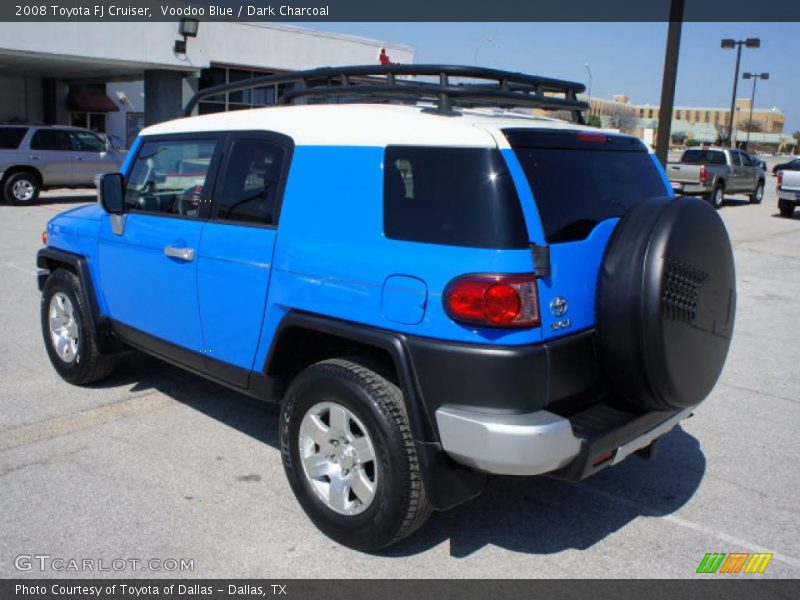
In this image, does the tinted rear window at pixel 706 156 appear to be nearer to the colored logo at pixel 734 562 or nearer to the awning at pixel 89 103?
the colored logo at pixel 734 562

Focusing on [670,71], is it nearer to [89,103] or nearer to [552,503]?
[552,503]

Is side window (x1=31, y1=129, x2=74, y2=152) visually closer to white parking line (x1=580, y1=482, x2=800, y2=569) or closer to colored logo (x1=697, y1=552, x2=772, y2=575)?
white parking line (x1=580, y1=482, x2=800, y2=569)

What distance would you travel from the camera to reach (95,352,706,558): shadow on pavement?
352 cm

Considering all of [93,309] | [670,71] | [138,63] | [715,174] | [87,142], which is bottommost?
[93,309]

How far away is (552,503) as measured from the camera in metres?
3.91

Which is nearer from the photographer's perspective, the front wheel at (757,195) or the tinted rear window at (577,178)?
the tinted rear window at (577,178)

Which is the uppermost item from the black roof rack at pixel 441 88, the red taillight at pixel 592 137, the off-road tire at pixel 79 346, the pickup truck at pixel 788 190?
the black roof rack at pixel 441 88

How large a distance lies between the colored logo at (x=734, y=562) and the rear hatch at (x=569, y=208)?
1214 mm

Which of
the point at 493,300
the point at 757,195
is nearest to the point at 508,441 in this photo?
the point at 493,300

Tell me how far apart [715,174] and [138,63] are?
56.0 feet

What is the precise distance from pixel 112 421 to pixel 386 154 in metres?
2.70

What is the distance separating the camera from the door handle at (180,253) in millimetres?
4070

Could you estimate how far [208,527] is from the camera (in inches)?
139
